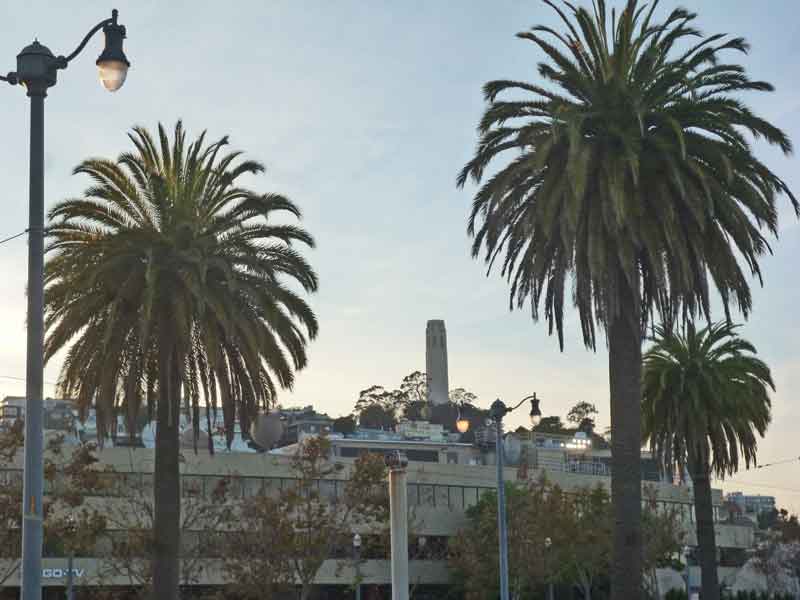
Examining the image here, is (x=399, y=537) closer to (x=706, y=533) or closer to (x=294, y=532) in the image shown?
(x=706, y=533)

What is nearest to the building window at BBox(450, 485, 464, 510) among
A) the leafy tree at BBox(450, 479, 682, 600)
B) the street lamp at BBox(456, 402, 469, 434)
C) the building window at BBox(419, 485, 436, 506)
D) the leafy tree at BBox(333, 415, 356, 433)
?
the building window at BBox(419, 485, 436, 506)

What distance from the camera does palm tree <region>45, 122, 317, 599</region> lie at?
114 feet

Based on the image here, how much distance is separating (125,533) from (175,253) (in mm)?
32780

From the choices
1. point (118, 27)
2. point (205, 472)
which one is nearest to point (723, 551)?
point (205, 472)

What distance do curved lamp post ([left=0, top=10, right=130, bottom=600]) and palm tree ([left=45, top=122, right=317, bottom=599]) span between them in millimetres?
16740

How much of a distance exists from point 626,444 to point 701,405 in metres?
19.1

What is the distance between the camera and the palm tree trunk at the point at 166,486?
34.6 meters

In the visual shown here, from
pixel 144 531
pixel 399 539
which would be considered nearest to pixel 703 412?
pixel 144 531

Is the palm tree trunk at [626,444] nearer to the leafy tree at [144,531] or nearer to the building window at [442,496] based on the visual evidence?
the leafy tree at [144,531]

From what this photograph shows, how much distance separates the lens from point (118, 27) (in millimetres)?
16609

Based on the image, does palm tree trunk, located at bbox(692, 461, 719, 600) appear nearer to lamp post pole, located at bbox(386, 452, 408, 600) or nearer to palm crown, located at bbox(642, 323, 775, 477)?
palm crown, located at bbox(642, 323, 775, 477)

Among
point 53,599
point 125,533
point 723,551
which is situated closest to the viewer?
point 125,533

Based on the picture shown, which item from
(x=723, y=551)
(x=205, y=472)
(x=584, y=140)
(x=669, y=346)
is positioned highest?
(x=584, y=140)

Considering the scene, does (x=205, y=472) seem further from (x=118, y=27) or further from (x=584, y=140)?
(x=118, y=27)
